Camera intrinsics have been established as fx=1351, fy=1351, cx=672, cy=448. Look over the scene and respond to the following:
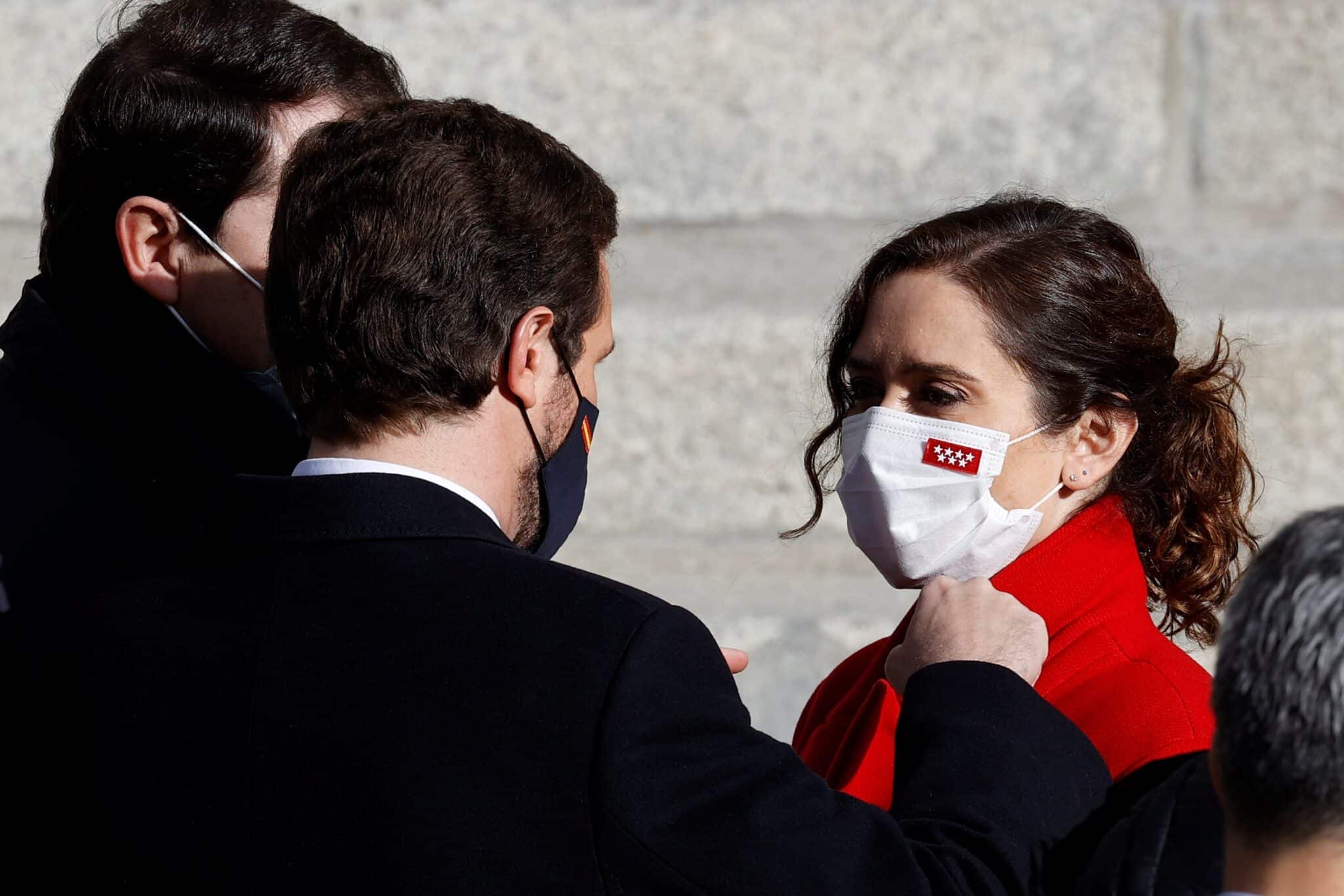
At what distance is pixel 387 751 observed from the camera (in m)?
1.32

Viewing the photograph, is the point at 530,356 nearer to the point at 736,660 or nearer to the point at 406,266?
the point at 406,266

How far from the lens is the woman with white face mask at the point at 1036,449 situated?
1.98 metres

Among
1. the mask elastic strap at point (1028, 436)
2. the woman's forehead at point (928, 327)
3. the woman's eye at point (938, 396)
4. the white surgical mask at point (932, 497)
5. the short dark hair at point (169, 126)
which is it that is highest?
the short dark hair at point (169, 126)

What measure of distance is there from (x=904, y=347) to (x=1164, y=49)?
1.70m

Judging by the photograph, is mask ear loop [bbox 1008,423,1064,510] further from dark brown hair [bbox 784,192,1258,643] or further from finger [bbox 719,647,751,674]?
finger [bbox 719,647,751,674]

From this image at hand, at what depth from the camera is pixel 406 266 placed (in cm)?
151

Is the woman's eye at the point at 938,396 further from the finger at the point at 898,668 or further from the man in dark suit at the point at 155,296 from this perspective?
the man in dark suit at the point at 155,296

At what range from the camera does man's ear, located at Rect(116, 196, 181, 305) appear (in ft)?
6.73

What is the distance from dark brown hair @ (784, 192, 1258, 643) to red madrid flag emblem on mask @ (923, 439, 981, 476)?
0.12 metres

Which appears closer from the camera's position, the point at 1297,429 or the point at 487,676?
the point at 487,676

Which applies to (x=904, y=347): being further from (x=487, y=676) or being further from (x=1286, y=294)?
(x=1286, y=294)

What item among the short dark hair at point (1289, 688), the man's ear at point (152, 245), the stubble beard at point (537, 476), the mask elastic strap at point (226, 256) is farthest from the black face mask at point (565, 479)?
the short dark hair at point (1289, 688)

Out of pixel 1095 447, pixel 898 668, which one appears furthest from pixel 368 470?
pixel 1095 447

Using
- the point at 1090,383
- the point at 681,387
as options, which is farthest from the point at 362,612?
the point at 681,387
